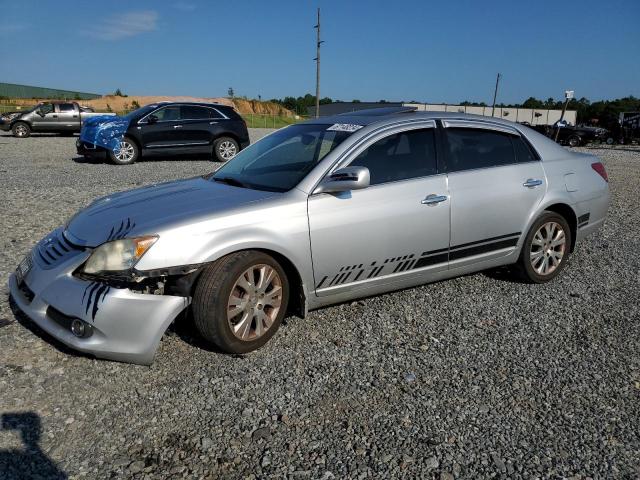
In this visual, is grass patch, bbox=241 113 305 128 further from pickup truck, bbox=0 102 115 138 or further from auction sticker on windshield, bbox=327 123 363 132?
auction sticker on windshield, bbox=327 123 363 132

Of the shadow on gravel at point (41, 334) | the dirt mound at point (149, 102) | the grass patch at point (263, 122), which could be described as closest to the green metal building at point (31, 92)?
the dirt mound at point (149, 102)

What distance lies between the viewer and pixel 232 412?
2.88m

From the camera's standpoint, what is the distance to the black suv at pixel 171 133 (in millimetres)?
13547

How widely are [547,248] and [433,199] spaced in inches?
57.9

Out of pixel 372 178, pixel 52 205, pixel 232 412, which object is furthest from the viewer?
pixel 52 205

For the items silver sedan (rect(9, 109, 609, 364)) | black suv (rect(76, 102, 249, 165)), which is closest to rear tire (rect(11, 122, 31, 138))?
black suv (rect(76, 102, 249, 165))

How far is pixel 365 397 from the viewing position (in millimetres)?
3039

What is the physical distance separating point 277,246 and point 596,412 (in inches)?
80.4

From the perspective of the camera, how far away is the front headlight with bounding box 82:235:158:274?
317 centimetres

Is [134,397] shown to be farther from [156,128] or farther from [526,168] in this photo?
[156,128]

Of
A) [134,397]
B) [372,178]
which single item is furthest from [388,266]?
[134,397]

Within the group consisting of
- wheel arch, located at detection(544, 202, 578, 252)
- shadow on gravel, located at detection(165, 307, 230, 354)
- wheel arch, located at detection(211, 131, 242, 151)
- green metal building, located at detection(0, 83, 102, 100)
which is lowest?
shadow on gravel, located at detection(165, 307, 230, 354)

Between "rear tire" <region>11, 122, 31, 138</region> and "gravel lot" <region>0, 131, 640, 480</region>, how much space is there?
70.4ft

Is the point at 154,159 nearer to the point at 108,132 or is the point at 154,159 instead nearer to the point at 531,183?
the point at 108,132
